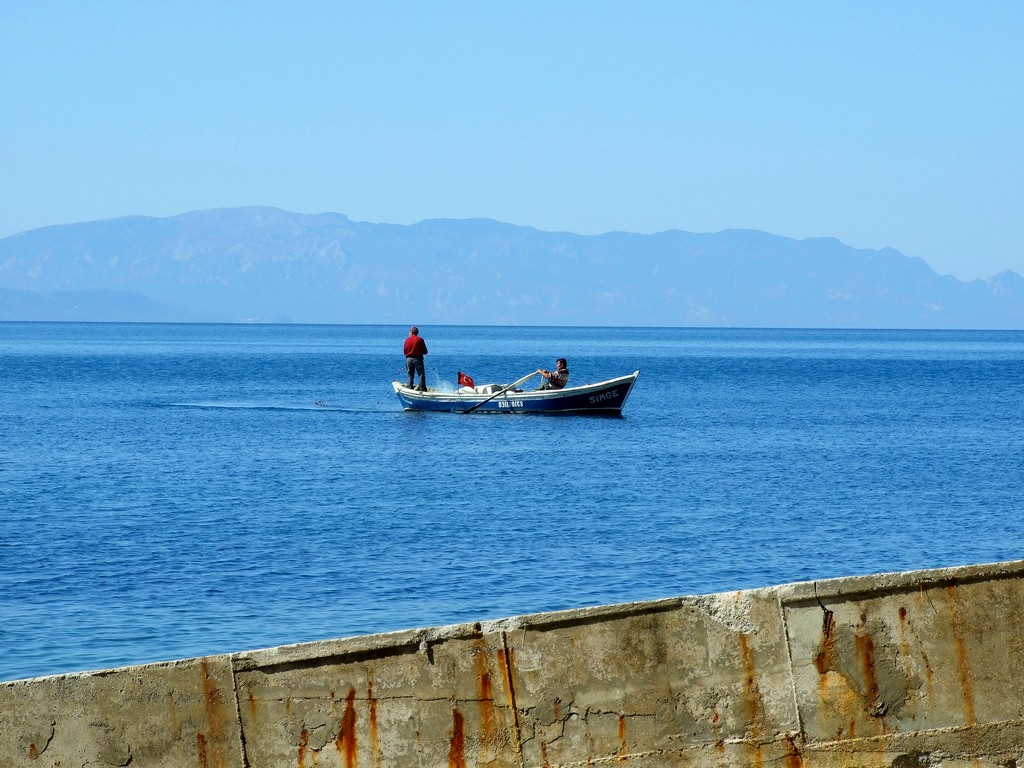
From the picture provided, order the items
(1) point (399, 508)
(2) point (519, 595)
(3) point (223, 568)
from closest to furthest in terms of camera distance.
Answer: 1. (2) point (519, 595)
2. (3) point (223, 568)
3. (1) point (399, 508)

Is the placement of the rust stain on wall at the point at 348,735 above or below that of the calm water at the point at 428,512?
above

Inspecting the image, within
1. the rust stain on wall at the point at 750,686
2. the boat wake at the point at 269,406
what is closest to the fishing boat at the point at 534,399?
the boat wake at the point at 269,406

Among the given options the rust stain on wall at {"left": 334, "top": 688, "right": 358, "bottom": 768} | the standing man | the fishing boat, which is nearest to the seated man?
the fishing boat

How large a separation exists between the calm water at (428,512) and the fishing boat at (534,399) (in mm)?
522

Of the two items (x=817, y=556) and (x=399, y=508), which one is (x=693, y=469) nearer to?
(x=399, y=508)

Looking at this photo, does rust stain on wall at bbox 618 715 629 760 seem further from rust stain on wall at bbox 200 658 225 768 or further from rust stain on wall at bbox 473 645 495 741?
rust stain on wall at bbox 200 658 225 768

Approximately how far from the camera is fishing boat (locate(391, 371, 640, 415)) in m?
39.2

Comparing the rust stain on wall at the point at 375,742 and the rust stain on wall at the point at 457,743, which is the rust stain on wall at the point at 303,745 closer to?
the rust stain on wall at the point at 375,742

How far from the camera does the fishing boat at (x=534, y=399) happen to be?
3925cm

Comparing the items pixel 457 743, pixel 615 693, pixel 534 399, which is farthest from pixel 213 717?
pixel 534 399

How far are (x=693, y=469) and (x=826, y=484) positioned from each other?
134 inches

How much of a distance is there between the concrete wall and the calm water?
6863mm

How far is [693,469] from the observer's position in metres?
29.2

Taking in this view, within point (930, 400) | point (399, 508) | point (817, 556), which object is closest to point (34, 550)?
point (399, 508)
